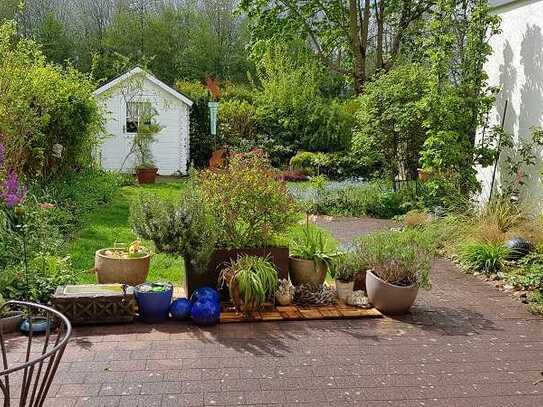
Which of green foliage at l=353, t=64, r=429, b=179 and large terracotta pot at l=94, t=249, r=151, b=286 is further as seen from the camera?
green foliage at l=353, t=64, r=429, b=179

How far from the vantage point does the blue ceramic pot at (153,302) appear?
4.88 m

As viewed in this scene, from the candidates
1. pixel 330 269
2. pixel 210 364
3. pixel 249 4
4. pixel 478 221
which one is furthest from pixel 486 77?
pixel 249 4

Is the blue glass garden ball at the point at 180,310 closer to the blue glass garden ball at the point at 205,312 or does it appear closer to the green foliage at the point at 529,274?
the blue glass garden ball at the point at 205,312

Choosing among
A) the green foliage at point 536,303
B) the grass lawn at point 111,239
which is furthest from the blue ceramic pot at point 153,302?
the green foliage at point 536,303

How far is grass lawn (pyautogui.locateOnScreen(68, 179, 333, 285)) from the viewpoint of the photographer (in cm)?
641

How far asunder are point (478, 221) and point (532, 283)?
2.21m

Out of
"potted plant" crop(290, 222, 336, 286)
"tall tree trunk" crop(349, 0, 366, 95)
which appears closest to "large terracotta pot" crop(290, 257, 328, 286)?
"potted plant" crop(290, 222, 336, 286)

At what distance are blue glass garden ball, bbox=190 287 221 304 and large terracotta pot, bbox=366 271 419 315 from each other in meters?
1.40

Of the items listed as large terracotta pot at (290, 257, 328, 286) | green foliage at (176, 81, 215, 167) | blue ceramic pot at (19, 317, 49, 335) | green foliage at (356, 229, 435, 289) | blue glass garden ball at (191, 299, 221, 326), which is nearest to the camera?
blue ceramic pot at (19, 317, 49, 335)

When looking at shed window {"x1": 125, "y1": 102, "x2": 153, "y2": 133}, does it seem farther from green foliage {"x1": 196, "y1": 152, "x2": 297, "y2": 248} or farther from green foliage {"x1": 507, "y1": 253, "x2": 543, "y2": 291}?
green foliage {"x1": 507, "y1": 253, "x2": 543, "y2": 291}

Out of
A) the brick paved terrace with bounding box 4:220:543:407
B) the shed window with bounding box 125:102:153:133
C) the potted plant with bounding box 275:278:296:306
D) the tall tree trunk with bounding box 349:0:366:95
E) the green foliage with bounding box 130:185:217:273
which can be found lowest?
the brick paved terrace with bounding box 4:220:543:407

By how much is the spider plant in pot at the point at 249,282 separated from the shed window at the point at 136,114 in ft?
40.8

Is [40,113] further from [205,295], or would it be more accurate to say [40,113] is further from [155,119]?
[155,119]

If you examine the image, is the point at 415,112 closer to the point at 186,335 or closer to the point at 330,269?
the point at 330,269
